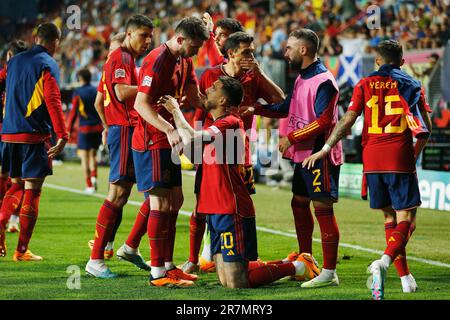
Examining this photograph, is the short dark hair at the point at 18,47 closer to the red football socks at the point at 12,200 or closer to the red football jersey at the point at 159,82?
the red football socks at the point at 12,200

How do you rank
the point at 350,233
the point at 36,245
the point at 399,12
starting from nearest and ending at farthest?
the point at 36,245
the point at 350,233
the point at 399,12

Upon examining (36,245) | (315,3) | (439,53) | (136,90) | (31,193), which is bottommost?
(36,245)

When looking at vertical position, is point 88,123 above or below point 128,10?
below

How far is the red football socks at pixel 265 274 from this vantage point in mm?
7312

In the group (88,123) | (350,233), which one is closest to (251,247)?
(350,233)

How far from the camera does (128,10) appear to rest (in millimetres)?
34844

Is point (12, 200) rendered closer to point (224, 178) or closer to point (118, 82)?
point (118, 82)

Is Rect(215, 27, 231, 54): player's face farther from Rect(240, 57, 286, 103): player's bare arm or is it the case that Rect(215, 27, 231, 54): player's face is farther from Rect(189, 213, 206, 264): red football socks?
Rect(189, 213, 206, 264): red football socks

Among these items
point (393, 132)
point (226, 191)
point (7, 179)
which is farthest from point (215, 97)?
point (7, 179)

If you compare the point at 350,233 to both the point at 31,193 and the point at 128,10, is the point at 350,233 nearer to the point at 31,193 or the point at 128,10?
the point at 31,193

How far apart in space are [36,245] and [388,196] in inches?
178

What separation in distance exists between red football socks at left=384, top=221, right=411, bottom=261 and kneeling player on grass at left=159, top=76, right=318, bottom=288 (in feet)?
3.17

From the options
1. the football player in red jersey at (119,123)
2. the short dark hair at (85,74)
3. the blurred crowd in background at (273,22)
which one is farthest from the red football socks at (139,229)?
the blurred crowd in background at (273,22)

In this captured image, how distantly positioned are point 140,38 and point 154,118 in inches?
47.4
